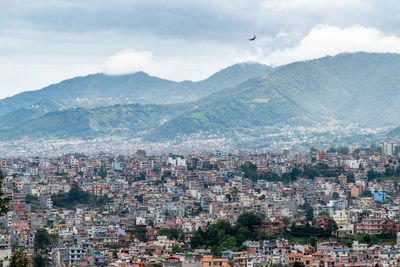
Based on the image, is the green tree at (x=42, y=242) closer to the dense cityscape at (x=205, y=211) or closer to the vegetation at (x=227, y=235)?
the dense cityscape at (x=205, y=211)

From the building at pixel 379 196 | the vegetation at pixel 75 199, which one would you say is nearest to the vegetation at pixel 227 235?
the building at pixel 379 196

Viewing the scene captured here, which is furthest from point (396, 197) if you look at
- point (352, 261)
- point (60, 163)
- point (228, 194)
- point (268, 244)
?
point (60, 163)

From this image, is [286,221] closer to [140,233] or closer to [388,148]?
[140,233]

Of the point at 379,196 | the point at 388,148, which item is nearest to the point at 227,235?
the point at 379,196

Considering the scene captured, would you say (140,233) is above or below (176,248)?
above

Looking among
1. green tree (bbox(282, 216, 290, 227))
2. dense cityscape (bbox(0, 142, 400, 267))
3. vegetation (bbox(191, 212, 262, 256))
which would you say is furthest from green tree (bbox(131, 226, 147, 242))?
green tree (bbox(282, 216, 290, 227))

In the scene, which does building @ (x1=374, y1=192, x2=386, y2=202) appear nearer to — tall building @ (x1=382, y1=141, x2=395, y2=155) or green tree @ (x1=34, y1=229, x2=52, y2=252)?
green tree @ (x1=34, y1=229, x2=52, y2=252)

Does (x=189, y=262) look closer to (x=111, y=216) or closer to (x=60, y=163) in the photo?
(x=111, y=216)

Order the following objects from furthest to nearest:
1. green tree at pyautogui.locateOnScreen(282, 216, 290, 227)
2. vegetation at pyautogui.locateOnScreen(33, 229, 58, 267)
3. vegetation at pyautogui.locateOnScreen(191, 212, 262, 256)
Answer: green tree at pyautogui.locateOnScreen(282, 216, 290, 227)
vegetation at pyautogui.locateOnScreen(33, 229, 58, 267)
vegetation at pyautogui.locateOnScreen(191, 212, 262, 256)

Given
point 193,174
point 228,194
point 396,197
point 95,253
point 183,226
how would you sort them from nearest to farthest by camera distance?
Result: point 95,253 → point 183,226 → point 396,197 → point 228,194 → point 193,174
